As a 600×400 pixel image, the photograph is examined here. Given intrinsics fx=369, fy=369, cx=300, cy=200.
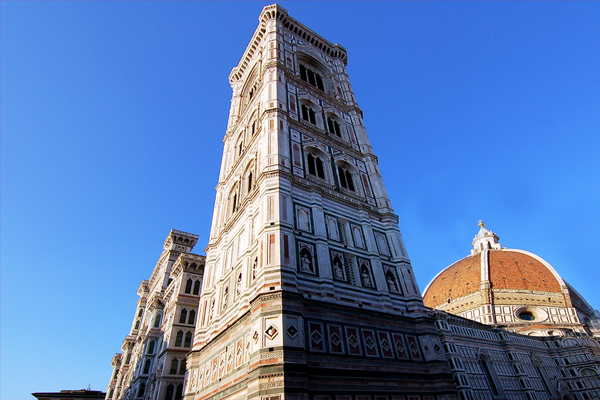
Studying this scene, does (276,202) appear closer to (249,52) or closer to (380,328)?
(380,328)

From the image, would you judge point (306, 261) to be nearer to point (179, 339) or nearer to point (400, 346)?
point (400, 346)

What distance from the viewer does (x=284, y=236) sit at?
48.6 ft

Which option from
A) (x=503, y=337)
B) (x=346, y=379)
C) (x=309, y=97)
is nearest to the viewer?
(x=346, y=379)

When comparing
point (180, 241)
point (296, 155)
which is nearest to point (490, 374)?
point (296, 155)

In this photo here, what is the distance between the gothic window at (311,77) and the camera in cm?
2872

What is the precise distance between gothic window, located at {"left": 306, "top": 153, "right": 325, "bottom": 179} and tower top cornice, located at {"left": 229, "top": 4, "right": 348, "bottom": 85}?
16274mm

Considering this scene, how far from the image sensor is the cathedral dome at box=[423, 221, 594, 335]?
4794 cm

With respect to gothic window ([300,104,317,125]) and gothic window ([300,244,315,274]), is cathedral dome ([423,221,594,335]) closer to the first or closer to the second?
gothic window ([300,104,317,125])

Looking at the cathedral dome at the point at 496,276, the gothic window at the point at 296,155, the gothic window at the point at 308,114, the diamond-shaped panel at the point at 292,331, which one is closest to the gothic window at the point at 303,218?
the gothic window at the point at 296,155

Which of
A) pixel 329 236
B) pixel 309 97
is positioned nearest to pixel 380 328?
pixel 329 236

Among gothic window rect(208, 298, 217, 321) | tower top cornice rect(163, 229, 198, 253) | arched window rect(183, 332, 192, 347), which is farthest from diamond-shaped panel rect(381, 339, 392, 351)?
tower top cornice rect(163, 229, 198, 253)

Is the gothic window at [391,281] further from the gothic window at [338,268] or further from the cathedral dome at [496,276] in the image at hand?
the cathedral dome at [496,276]

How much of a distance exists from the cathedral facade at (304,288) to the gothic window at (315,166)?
9 cm

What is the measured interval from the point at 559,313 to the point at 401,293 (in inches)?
1777
